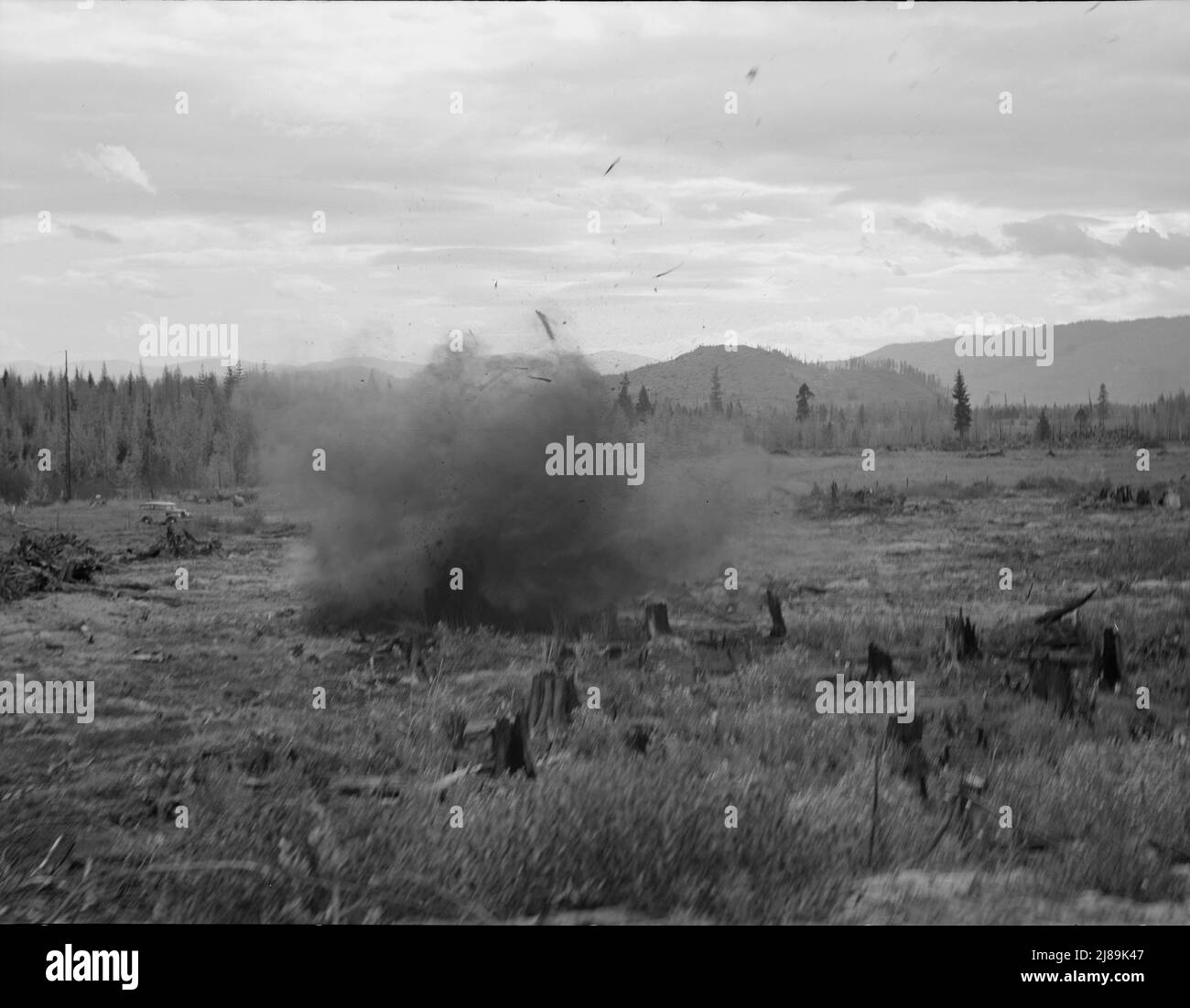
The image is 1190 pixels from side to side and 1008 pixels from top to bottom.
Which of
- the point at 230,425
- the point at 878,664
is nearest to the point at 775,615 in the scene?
the point at 878,664

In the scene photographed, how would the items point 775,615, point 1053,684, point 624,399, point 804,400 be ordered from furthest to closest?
point 804,400, point 775,615, point 624,399, point 1053,684

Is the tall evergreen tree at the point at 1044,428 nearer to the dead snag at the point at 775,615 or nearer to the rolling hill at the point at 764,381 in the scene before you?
the rolling hill at the point at 764,381

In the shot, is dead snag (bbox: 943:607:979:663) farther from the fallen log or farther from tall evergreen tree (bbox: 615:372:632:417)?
tall evergreen tree (bbox: 615:372:632:417)

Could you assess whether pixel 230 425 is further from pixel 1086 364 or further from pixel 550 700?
pixel 1086 364

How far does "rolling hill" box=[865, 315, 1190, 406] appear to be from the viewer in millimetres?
8875

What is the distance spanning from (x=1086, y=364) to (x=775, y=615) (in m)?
3.19

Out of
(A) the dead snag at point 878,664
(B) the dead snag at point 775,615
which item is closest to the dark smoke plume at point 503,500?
(B) the dead snag at point 775,615

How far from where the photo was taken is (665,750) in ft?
Answer: 24.3

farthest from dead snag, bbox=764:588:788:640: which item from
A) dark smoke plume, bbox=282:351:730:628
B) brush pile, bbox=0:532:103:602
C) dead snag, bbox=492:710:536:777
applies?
brush pile, bbox=0:532:103:602

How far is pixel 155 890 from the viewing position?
6.77 m

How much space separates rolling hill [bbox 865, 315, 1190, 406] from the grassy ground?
58 centimetres
